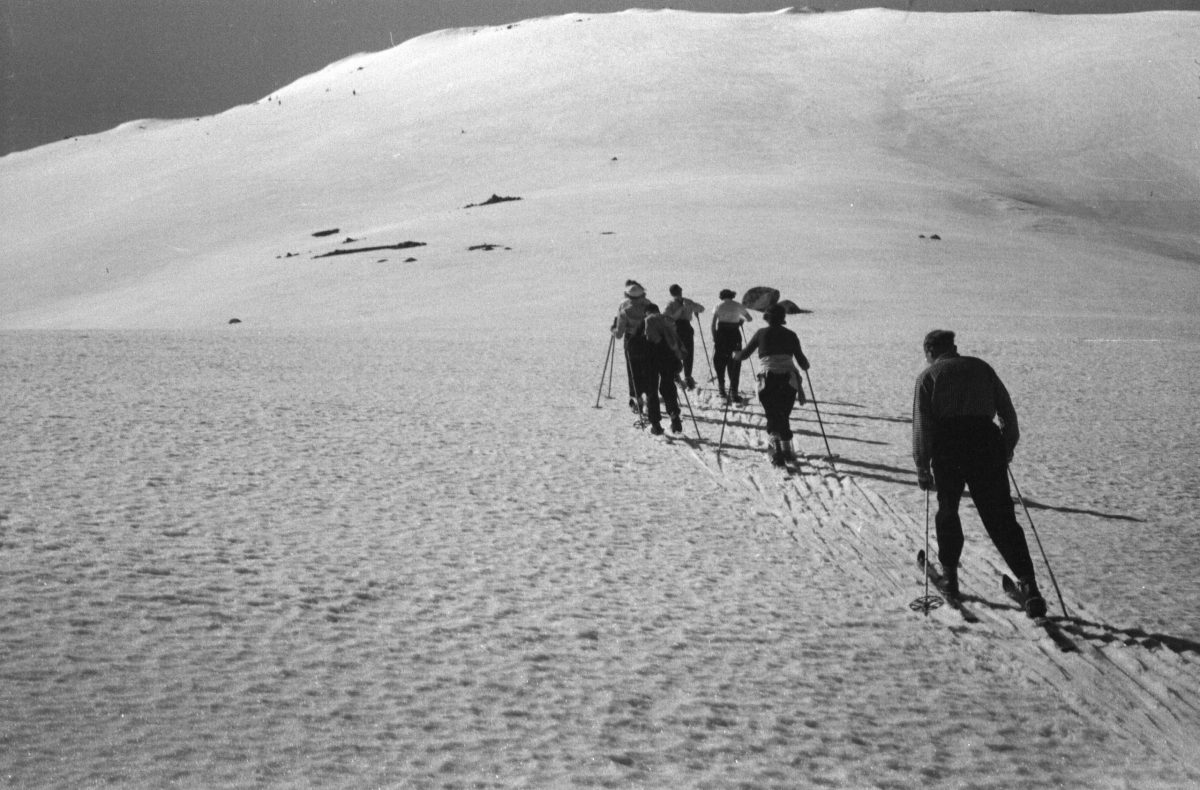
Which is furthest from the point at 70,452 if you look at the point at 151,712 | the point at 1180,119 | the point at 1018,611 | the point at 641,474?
the point at 1180,119

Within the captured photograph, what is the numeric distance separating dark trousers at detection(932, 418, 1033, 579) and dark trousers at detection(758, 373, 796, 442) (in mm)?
4538

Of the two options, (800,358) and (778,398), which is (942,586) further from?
(778,398)

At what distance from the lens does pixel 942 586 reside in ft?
24.4

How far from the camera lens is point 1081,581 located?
25.9 ft

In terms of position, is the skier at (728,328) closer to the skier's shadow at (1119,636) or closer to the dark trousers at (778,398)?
the dark trousers at (778,398)

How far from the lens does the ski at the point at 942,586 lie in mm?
7164

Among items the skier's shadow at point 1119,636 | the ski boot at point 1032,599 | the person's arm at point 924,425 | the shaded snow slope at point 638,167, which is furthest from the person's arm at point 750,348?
the shaded snow slope at point 638,167

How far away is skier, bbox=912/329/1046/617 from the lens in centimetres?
705

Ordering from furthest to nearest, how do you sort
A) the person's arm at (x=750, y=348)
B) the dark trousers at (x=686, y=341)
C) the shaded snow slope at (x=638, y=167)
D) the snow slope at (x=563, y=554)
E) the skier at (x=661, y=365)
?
the shaded snow slope at (x=638, y=167) < the dark trousers at (x=686, y=341) < the skier at (x=661, y=365) < the person's arm at (x=750, y=348) < the snow slope at (x=563, y=554)

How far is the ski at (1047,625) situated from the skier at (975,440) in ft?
0.38

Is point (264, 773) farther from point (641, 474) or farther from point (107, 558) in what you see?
point (641, 474)

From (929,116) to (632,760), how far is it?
84281mm

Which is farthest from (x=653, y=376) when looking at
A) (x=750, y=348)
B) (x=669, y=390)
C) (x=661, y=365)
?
(x=750, y=348)

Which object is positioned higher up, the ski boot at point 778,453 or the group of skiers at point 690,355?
the group of skiers at point 690,355
